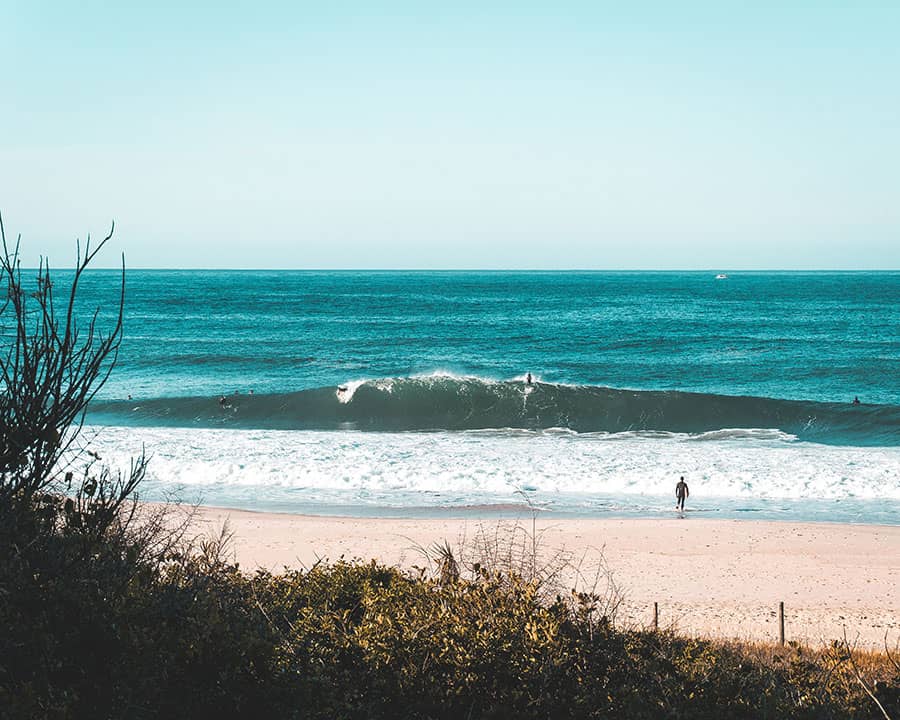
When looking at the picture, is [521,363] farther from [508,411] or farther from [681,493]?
[681,493]

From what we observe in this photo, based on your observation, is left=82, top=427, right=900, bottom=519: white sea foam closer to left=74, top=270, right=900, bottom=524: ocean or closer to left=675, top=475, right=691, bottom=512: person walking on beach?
left=74, top=270, right=900, bottom=524: ocean

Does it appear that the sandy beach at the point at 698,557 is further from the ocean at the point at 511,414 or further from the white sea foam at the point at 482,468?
the white sea foam at the point at 482,468

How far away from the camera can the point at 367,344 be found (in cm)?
5578

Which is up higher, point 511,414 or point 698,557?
point 511,414

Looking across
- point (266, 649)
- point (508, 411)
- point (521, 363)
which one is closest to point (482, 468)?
point (508, 411)

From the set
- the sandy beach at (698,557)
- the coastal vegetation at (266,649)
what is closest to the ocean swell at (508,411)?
the sandy beach at (698,557)

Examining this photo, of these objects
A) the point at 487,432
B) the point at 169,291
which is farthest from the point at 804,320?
the point at 169,291

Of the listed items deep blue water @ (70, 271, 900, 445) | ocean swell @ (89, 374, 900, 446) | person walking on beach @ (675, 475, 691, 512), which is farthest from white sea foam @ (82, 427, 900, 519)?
deep blue water @ (70, 271, 900, 445)

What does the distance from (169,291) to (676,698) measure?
102489mm

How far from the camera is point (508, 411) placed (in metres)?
36.7

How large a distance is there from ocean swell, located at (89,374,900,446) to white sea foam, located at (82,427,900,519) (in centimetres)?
292

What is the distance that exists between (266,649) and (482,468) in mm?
19684

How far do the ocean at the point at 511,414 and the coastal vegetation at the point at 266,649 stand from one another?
5484mm

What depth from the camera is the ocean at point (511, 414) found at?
2341 centimetres
